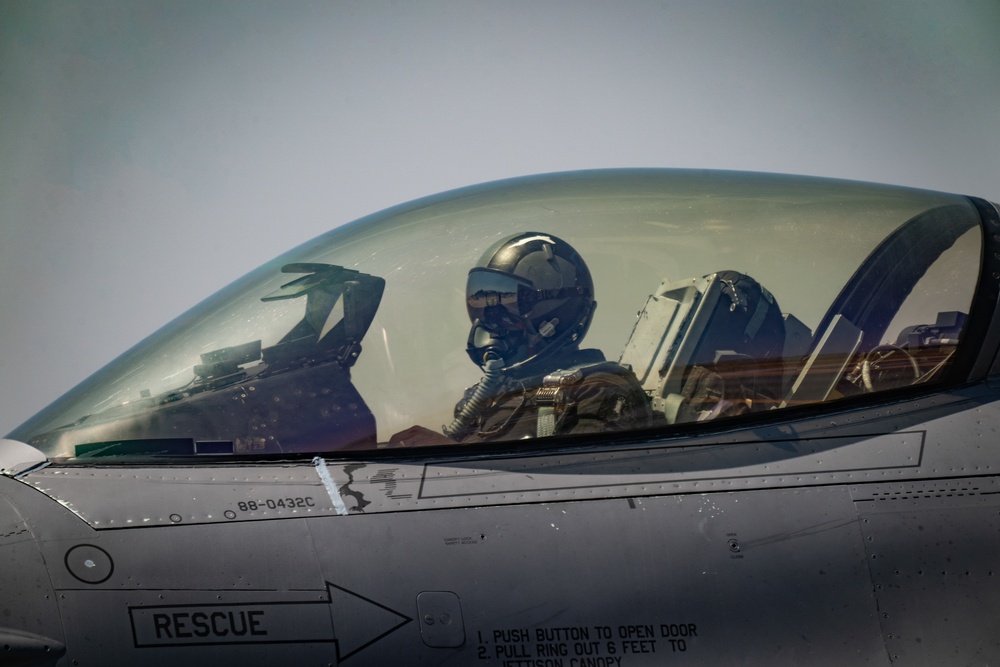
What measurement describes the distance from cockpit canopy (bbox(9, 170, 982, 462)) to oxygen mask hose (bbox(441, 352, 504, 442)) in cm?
3

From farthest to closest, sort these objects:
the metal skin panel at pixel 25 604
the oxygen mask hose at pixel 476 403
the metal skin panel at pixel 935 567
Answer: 1. the oxygen mask hose at pixel 476 403
2. the metal skin panel at pixel 935 567
3. the metal skin panel at pixel 25 604

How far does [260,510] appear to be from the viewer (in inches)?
87.5

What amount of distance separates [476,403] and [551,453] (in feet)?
0.89

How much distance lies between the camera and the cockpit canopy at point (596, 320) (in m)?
2.45

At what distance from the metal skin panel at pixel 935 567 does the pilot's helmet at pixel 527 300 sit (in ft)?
3.24

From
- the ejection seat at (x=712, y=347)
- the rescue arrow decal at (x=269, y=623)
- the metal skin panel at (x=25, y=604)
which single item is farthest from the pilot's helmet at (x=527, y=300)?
the metal skin panel at (x=25, y=604)

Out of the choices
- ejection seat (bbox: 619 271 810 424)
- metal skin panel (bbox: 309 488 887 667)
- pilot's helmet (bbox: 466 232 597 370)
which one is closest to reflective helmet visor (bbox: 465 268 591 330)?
pilot's helmet (bbox: 466 232 597 370)

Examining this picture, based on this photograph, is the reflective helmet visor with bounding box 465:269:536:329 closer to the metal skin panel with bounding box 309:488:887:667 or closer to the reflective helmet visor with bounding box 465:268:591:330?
the reflective helmet visor with bounding box 465:268:591:330

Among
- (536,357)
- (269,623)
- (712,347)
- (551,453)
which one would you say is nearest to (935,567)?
(712,347)

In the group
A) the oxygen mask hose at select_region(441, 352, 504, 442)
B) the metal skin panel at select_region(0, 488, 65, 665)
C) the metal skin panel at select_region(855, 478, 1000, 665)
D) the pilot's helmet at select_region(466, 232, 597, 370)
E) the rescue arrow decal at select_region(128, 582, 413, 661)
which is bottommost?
the metal skin panel at select_region(855, 478, 1000, 665)

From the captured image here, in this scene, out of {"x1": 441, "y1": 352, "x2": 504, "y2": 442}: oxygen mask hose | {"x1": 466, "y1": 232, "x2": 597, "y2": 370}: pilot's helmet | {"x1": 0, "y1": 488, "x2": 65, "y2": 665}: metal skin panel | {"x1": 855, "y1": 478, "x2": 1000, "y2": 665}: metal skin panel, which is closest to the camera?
{"x1": 0, "y1": 488, "x2": 65, "y2": 665}: metal skin panel

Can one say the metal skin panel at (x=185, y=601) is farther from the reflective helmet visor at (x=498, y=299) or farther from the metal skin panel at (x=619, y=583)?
the reflective helmet visor at (x=498, y=299)

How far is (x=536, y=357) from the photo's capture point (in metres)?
2.52

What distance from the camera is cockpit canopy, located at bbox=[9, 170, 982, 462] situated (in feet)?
8.04
